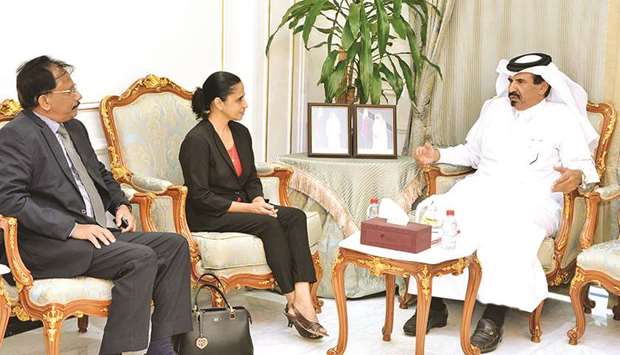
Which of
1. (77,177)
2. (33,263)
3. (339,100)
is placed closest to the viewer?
(33,263)

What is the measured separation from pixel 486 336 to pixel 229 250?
3.70 ft

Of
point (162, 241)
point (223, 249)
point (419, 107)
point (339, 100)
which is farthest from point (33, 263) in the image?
point (419, 107)

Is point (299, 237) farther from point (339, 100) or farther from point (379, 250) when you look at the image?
point (339, 100)

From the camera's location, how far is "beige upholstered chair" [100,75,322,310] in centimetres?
374

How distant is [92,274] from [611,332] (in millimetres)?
2349

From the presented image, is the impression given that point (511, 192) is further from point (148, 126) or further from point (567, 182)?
point (148, 126)

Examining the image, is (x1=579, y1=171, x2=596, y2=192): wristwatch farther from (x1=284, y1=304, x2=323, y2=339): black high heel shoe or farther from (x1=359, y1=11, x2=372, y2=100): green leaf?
(x1=284, y1=304, x2=323, y2=339): black high heel shoe

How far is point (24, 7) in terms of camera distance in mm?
3705

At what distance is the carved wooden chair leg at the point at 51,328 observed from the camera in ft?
9.87

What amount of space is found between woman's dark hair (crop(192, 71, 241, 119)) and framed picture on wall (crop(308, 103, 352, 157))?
2.43 ft

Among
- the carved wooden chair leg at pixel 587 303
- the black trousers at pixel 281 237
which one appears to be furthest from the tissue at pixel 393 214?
the carved wooden chair leg at pixel 587 303

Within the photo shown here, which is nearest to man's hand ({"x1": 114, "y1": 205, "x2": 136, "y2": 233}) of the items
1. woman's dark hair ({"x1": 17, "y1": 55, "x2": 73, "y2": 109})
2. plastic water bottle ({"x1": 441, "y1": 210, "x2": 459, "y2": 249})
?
woman's dark hair ({"x1": 17, "y1": 55, "x2": 73, "y2": 109})

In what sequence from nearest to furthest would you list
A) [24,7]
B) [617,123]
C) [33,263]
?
[33,263] → [24,7] → [617,123]

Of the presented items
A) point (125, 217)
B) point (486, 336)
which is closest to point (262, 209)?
point (125, 217)
